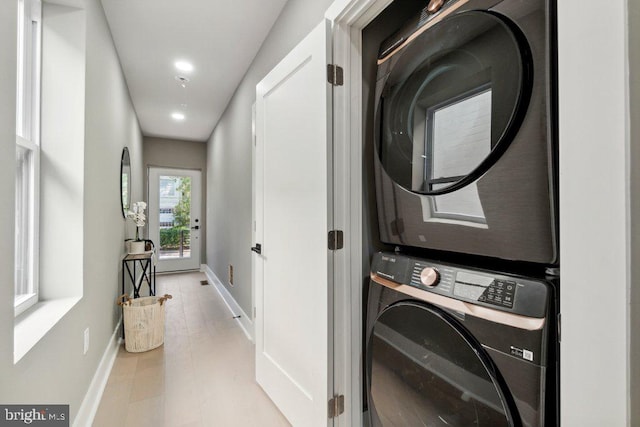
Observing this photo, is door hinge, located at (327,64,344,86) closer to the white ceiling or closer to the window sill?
the white ceiling

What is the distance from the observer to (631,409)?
480 mm

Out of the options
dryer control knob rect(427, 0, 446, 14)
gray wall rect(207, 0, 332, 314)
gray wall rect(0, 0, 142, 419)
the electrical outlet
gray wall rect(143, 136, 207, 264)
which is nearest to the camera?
gray wall rect(0, 0, 142, 419)

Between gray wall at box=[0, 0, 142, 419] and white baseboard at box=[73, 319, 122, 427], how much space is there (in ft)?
0.20

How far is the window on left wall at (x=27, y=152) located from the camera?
138cm

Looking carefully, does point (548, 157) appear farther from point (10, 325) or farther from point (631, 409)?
point (10, 325)

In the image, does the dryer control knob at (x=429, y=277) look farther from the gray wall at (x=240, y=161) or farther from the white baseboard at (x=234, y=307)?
the white baseboard at (x=234, y=307)

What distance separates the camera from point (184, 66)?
3.07m

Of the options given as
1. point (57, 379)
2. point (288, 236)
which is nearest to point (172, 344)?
point (57, 379)

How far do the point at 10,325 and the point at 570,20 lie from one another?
1.66 metres

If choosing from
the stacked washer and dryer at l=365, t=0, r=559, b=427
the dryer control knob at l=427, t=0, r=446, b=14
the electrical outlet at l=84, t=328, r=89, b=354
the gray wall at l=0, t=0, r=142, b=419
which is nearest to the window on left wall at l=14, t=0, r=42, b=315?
the gray wall at l=0, t=0, r=142, b=419

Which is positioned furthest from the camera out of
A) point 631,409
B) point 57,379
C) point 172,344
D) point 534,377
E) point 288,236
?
point 172,344

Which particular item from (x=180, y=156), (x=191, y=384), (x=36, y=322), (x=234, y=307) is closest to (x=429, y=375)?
(x=36, y=322)

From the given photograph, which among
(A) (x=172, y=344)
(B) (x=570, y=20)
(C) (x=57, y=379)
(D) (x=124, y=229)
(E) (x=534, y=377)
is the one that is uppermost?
(B) (x=570, y=20)

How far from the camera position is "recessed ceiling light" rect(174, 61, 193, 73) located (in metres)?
3.01
